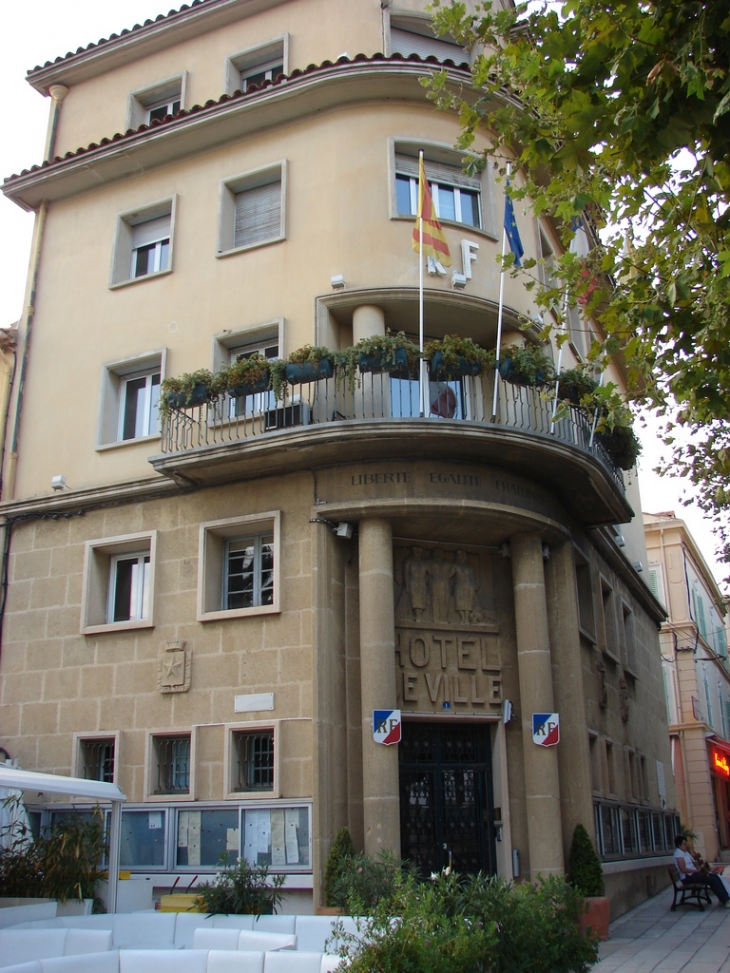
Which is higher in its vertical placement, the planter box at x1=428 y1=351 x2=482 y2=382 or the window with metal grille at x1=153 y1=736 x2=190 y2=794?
the planter box at x1=428 y1=351 x2=482 y2=382

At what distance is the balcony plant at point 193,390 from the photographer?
15.4m

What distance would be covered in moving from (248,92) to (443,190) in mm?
3729

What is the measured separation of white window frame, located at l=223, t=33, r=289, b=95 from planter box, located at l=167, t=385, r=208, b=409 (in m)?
6.93

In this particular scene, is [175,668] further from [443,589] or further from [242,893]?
[443,589]

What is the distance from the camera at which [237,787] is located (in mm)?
14469

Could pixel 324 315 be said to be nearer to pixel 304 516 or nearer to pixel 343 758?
pixel 304 516

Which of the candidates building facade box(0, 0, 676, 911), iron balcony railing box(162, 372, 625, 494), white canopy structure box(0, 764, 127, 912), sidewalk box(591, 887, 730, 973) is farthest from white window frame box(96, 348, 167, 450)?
sidewalk box(591, 887, 730, 973)

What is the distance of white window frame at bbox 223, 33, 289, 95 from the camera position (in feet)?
62.5

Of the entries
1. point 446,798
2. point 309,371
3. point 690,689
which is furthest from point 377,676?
point 690,689

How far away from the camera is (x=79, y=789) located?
39.1 ft

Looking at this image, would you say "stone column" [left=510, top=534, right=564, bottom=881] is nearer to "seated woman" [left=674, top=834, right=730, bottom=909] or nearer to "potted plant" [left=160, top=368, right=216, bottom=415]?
"seated woman" [left=674, top=834, right=730, bottom=909]

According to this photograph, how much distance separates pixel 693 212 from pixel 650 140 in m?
1.40

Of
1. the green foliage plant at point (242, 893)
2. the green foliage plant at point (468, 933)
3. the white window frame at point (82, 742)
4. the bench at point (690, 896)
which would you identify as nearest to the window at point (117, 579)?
the white window frame at point (82, 742)

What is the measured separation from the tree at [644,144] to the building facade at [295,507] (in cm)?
480
